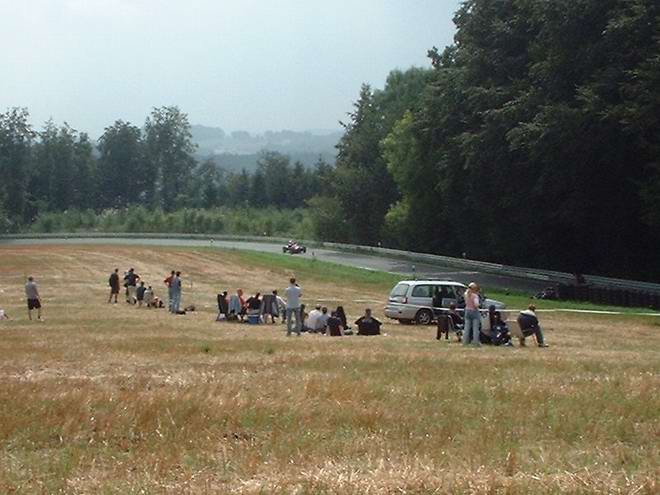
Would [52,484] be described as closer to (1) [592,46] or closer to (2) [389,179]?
(1) [592,46]

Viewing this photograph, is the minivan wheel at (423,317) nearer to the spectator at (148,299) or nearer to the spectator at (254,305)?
the spectator at (254,305)

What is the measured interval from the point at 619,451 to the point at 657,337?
23.0 metres

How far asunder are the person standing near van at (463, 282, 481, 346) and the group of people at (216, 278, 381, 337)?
463 cm

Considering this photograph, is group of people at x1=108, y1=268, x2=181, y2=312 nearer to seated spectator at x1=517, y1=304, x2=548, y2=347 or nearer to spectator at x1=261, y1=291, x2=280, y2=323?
spectator at x1=261, y1=291, x2=280, y2=323

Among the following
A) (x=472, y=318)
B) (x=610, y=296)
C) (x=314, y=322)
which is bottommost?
(x=314, y=322)

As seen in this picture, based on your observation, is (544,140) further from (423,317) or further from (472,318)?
(472,318)

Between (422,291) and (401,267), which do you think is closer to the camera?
(422,291)

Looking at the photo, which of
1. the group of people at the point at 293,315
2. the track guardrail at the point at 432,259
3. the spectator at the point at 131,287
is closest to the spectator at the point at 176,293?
the group of people at the point at 293,315

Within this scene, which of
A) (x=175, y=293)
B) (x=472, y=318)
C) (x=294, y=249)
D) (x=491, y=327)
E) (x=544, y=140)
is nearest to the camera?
(x=472, y=318)

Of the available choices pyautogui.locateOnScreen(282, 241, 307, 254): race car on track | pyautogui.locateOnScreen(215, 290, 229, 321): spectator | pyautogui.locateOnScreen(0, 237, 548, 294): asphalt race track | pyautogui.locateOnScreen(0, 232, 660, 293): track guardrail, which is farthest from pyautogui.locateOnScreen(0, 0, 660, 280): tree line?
pyautogui.locateOnScreen(215, 290, 229, 321): spectator

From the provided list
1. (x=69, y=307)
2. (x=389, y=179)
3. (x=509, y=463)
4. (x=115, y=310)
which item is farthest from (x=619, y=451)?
(x=389, y=179)

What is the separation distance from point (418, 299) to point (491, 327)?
9822 mm

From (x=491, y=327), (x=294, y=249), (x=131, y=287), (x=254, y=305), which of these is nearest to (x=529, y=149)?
(x=131, y=287)

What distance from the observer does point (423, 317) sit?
37781mm
